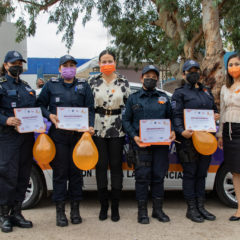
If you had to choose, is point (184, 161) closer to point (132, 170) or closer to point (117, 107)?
point (132, 170)

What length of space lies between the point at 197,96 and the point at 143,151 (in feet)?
3.15

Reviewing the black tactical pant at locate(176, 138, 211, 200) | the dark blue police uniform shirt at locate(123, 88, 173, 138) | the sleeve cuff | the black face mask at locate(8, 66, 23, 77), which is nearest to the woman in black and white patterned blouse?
the dark blue police uniform shirt at locate(123, 88, 173, 138)

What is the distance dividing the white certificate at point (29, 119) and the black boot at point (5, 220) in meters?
0.93

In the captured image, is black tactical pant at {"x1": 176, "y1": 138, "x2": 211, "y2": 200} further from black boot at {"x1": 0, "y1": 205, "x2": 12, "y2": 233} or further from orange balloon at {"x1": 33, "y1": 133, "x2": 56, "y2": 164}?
black boot at {"x1": 0, "y1": 205, "x2": 12, "y2": 233}

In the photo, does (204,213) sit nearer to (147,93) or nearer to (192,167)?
(192,167)

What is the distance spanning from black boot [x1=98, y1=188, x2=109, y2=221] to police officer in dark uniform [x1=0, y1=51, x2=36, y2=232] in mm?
876

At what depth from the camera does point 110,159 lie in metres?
3.82

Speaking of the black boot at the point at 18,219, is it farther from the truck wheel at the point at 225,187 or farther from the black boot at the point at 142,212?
the truck wheel at the point at 225,187

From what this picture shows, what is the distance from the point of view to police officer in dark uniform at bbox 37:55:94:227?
144 inches

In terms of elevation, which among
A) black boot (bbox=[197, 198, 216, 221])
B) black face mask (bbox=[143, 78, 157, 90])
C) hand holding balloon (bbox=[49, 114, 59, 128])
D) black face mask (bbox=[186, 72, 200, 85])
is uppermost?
black face mask (bbox=[186, 72, 200, 85])

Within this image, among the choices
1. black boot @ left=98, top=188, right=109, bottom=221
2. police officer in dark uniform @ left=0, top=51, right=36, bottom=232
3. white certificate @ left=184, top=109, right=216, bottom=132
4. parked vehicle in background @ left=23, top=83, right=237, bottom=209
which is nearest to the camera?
police officer in dark uniform @ left=0, top=51, right=36, bottom=232

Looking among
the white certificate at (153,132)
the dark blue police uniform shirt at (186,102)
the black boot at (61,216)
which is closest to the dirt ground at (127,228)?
the black boot at (61,216)

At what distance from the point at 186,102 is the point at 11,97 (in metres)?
2.07

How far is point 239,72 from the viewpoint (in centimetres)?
381
